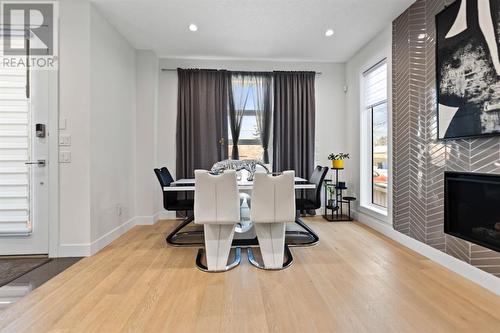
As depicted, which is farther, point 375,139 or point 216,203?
point 375,139

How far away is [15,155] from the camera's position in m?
2.65

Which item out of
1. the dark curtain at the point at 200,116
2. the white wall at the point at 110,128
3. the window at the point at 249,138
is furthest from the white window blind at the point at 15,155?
the window at the point at 249,138

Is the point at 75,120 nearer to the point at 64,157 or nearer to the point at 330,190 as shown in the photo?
the point at 64,157

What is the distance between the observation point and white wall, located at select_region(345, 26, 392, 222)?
3.57 meters

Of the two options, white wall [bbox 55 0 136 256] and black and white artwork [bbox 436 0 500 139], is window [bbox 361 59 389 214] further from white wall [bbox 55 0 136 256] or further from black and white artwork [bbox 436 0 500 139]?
white wall [bbox 55 0 136 256]

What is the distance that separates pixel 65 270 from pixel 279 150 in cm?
330

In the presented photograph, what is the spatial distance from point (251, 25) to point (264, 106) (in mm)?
1395

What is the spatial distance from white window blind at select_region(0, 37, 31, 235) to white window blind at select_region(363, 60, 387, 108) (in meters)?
4.41

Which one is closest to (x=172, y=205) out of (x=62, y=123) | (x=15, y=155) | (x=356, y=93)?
(x=62, y=123)

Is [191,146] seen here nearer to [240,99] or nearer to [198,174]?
[240,99]

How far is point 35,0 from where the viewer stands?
105 inches

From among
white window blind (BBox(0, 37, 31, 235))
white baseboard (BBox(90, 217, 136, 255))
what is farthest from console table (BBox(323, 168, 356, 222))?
white window blind (BBox(0, 37, 31, 235))

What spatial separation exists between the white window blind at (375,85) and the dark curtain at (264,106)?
158 cm

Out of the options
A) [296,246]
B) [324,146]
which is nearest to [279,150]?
[324,146]
